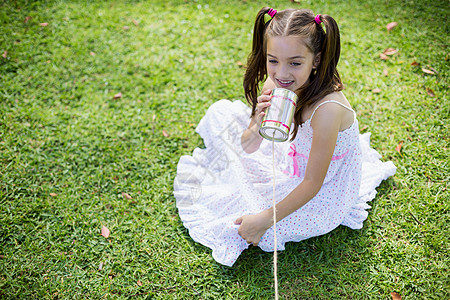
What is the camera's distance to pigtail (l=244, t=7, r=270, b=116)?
6.94ft

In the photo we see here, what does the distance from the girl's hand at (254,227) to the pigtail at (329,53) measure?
960 mm

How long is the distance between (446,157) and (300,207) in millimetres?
1574

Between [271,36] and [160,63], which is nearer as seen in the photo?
[271,36]

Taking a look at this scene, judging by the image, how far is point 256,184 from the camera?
8.70 feet

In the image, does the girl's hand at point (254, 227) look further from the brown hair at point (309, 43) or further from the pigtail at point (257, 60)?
the pigtail at point (257, 60)

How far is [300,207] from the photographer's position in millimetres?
2361

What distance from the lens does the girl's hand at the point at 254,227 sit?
233 centimetres

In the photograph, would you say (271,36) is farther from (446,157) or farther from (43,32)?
(43,32)

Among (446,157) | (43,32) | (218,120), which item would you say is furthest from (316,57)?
(43,32)

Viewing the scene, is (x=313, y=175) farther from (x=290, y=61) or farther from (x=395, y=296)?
(x=395, y=296)

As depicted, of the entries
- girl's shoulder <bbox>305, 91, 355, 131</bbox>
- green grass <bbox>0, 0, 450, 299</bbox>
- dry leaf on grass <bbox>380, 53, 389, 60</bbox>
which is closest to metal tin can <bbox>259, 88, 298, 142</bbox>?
girl's shoulder <bbox>305, 91, 355, 131</bbox>

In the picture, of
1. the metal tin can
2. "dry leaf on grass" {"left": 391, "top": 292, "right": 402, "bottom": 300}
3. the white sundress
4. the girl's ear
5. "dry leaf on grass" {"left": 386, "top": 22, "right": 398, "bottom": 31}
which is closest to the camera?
the metal tin can

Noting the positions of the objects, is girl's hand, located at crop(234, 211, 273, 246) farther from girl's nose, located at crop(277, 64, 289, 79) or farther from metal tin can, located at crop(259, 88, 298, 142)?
girl's nose, located at crop(277, 64, 289, 79)

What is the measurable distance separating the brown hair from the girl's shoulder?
0.10 ft
